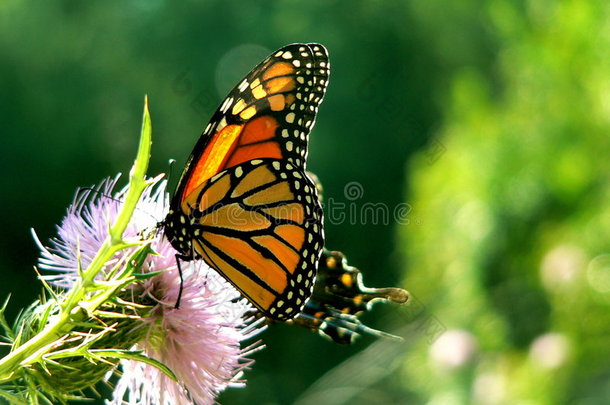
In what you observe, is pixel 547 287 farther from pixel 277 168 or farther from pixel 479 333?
pixel 277 168

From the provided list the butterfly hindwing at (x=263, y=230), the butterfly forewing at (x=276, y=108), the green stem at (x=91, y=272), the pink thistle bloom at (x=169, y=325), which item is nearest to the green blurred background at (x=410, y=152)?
the butterfly hindwing at (x=263, y=230)

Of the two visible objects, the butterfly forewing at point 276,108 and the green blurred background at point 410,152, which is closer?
the butterfly forewing at point 276,108

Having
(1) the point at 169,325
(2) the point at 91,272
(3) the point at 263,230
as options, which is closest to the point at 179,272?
(1) the point at 169,325

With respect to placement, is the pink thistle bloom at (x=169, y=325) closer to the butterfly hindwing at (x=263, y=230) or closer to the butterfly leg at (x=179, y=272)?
the butterfly leg at (x=179, y=272)

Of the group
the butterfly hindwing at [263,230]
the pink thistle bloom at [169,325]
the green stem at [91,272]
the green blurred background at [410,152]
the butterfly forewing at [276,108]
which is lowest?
the green stem at [91,272]

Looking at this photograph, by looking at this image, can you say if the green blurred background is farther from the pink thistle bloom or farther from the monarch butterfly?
the pink thistle bloom

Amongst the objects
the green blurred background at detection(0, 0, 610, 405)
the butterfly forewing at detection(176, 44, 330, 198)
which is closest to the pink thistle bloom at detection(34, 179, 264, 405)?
the butterfly forewing at detection(176, 44, 330, 198)

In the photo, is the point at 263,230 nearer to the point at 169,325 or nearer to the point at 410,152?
the point at 169,325
